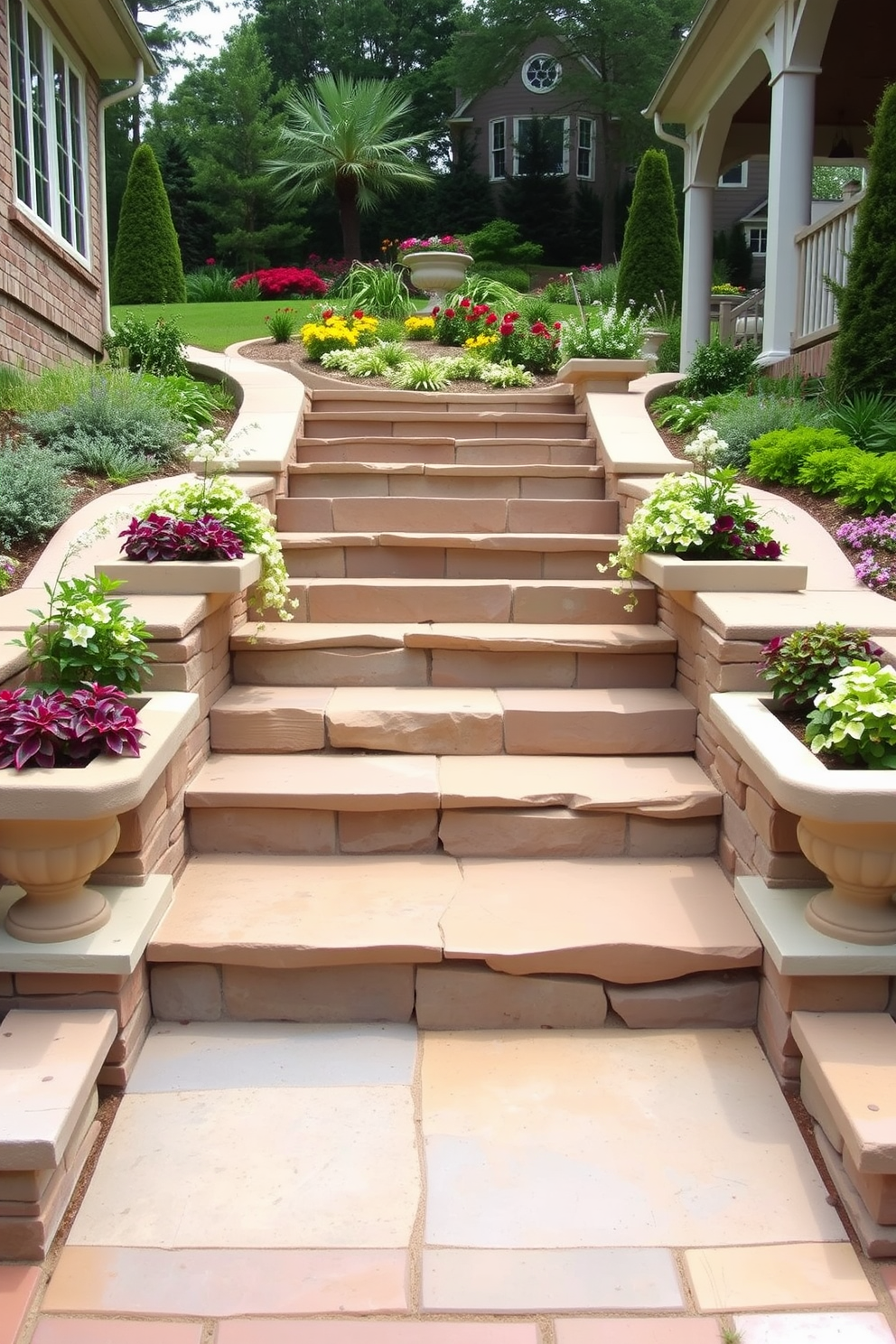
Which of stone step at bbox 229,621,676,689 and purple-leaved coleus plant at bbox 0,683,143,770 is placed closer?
purple-leaved coleus plant at bbox 0,683,143,770

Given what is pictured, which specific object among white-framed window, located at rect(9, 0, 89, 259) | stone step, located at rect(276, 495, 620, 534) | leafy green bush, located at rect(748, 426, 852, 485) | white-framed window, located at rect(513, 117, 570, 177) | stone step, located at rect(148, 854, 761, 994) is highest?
white-framed window, located at rect(513, 117, 570, 177)

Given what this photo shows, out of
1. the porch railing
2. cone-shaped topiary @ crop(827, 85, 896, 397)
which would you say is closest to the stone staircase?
cone-shaped topiary @ crop(827, 85, 896, 397)

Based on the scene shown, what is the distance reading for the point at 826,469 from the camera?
4.63 metres

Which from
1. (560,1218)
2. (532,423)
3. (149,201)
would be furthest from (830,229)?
(149,201)

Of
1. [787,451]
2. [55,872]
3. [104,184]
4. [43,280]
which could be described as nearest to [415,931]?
[55,872]

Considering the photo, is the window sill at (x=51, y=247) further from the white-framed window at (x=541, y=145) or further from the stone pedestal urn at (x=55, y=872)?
the white-framed window at (x=541, y=145)

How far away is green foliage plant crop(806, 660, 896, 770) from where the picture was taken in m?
2.30

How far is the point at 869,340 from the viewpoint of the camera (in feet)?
18.0

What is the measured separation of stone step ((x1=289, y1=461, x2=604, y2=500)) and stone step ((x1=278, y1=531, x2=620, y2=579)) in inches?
30.1

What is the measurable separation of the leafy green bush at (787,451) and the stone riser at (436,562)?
1.10 meters

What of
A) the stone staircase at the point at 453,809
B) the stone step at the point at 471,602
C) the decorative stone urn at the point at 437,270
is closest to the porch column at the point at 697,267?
the decorative stone urn at the point at 437,270

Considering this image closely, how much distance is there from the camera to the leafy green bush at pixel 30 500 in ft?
13.6

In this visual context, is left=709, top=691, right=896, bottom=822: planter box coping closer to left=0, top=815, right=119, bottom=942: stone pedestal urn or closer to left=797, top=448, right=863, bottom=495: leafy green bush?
left=0, top=815, right=119, bottom=942: stone pedestal urn

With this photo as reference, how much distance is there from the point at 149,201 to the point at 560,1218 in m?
15.5
